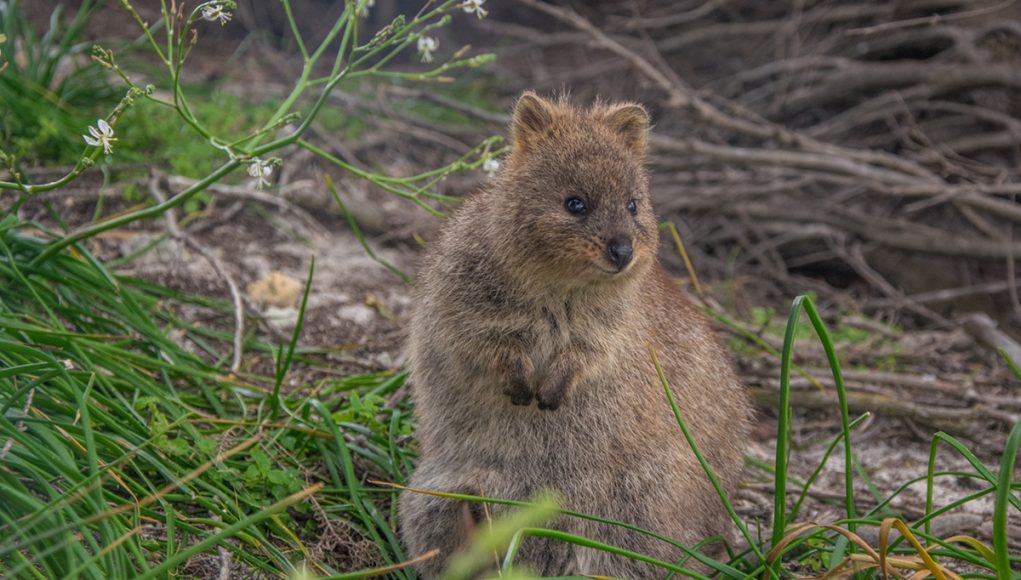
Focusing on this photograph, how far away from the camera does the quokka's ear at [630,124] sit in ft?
12.4

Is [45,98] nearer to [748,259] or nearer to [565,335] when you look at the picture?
[565,335]

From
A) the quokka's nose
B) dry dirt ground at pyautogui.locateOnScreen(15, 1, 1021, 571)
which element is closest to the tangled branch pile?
dry dirt ground at pyautogui.locateOnScreen(15, 1, 1021, 571)

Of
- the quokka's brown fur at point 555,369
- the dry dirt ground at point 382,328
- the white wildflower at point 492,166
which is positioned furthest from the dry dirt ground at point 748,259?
the white wildflower at point 492,166

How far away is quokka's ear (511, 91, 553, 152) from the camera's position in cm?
369

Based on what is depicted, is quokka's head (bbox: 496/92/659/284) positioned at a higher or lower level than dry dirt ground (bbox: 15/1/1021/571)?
higher

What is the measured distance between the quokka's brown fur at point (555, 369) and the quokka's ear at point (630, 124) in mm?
43

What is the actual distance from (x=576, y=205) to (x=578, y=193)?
0.14 feet

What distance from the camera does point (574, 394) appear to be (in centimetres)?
356

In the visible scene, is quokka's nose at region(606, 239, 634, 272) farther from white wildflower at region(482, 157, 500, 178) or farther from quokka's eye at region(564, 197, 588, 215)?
white wildflower at region(482, 157, 500, 178)

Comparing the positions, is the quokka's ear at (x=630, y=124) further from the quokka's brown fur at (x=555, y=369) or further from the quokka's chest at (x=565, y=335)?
the quokka's chest at (x=565, y=335)

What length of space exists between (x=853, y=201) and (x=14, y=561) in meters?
6.38

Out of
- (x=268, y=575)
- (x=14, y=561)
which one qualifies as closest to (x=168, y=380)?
(x=268, y=575)

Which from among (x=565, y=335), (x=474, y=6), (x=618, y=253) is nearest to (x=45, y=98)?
(x=474, y=6)

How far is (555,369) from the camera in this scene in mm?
3463
